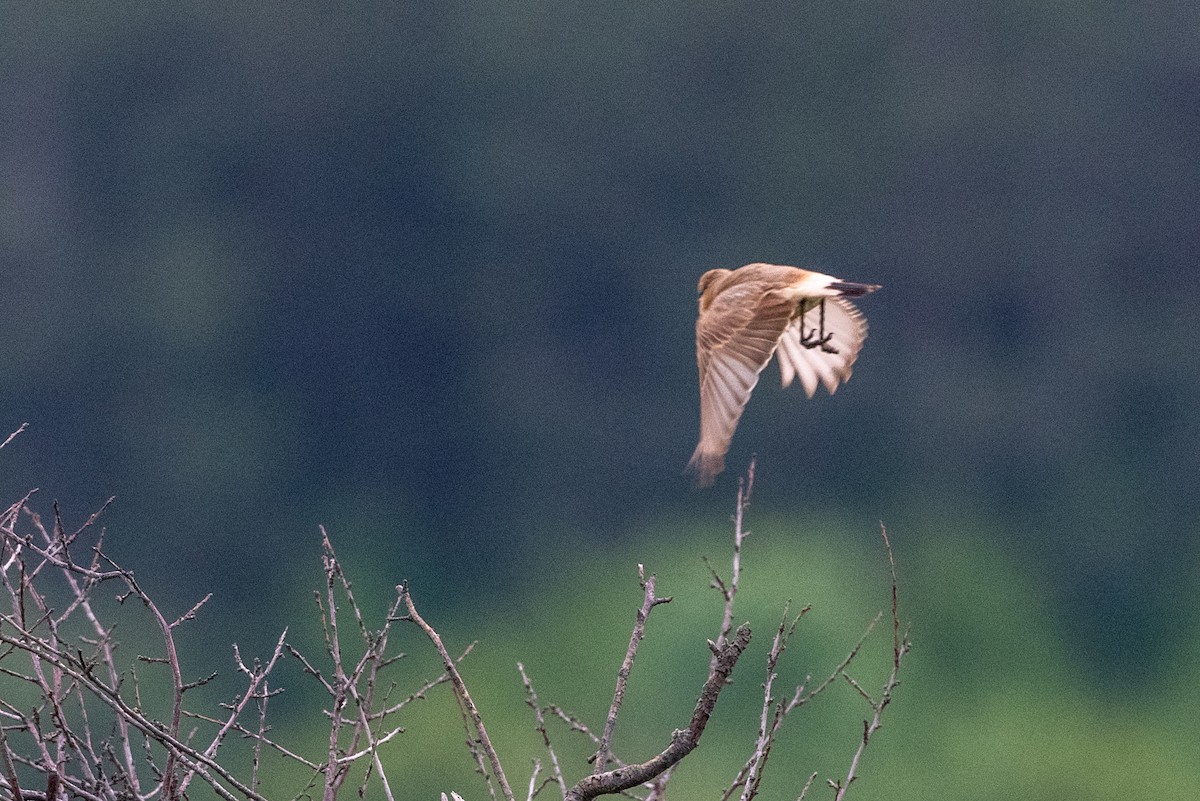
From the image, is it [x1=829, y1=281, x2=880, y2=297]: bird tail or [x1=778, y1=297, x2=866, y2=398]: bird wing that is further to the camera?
[x1=778, y1=297, x2=866, y2=398]: bird wing

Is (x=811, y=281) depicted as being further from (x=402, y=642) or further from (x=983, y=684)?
(x=983, y=684)

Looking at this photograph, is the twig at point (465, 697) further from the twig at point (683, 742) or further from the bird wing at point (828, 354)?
the bird wing at point (828, 354)

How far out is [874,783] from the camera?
8.80 meters

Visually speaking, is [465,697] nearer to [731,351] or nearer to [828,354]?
[731,351]

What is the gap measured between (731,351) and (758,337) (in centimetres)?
6

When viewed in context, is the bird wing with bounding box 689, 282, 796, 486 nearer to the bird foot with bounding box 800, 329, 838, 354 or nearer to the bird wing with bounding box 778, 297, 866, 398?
the bird foot with bounding box 800, 329, 838, 354

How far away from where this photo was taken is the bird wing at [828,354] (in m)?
3.09

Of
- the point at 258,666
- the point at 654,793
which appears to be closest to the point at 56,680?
the point at 258,666

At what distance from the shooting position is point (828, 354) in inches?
124

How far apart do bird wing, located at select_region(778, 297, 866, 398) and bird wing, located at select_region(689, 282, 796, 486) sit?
0.18 meters

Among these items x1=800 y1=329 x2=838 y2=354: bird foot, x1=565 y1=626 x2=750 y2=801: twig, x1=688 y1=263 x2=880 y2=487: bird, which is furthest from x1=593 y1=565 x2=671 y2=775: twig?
x1=800 y1=329 x2=838 y2=354: bird foot

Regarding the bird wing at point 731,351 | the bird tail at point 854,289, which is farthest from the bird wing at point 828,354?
the bird tail at point 854,289

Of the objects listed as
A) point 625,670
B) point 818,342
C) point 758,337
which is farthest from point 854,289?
point 625,670

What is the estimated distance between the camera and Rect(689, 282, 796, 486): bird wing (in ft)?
7.98
